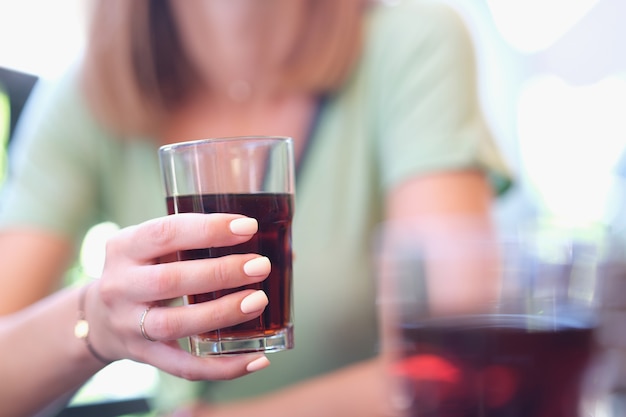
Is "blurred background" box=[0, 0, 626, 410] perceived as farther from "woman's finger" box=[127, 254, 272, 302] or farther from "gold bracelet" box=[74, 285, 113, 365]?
"woman's finger" box=[127, 254, 272, 302]

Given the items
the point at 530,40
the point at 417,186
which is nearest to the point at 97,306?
the point at 417,186

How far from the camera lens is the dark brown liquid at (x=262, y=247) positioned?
2.02 ft

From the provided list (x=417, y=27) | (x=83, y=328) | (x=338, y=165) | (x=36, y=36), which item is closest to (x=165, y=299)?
(x=83, y=328)

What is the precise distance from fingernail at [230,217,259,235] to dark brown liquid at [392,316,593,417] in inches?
7.8

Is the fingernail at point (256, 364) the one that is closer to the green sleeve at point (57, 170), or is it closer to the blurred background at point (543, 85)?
the green sleeve at point (57, 170)

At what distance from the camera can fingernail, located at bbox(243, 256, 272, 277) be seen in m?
0.58

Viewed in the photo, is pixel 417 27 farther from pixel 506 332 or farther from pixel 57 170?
pixel 506 332

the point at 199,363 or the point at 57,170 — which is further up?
the point at 57,170

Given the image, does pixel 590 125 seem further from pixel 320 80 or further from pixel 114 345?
pixel 114 345

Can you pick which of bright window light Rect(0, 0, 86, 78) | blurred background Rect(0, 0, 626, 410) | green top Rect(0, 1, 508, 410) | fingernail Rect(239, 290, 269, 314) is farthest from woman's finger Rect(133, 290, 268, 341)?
blurred background Rect(0, 0, 626, 410)

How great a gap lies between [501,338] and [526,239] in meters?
0.09

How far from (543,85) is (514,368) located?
10.1 ft

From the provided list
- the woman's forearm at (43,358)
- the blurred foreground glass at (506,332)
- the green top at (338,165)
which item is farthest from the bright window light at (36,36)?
the blurred foreground glass at (506,332)

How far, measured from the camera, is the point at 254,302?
59 cm
